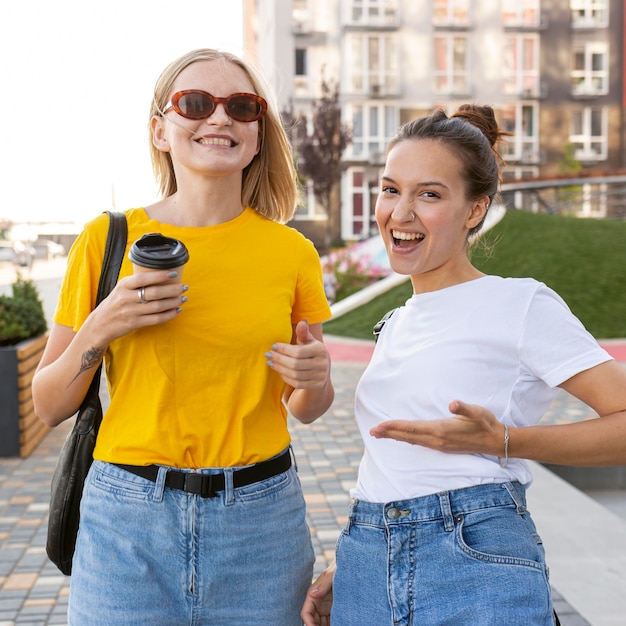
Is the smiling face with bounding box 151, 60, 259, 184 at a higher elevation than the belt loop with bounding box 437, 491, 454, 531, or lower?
higher

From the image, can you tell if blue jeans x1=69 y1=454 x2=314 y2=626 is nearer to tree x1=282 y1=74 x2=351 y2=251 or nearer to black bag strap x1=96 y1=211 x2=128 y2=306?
black bag strap x1=96 y1=211 x2=128 y2=306

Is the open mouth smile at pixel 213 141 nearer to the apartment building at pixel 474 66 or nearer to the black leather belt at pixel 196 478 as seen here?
the black leather belt at pixel 196 478

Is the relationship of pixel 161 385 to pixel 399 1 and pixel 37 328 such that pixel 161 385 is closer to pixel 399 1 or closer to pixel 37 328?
pixel 37 328

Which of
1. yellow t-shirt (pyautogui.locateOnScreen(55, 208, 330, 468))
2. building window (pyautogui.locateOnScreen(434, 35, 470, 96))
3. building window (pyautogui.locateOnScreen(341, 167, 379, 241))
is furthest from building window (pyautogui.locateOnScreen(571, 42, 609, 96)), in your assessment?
yellow t-shirt (pyautogui.locateOnScreen(55, 208, 330, 468))

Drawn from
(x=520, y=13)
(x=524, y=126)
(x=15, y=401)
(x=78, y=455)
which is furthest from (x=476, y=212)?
(x=520, y=13)

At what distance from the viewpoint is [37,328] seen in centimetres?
777

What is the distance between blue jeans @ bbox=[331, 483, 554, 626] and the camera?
157 cm

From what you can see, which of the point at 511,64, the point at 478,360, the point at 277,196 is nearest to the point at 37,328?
the point at 277,196

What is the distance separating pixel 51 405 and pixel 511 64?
42773mm

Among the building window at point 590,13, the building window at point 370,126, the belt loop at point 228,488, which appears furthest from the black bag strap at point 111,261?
the building window at point 590,13

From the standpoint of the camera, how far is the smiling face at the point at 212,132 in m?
1.90

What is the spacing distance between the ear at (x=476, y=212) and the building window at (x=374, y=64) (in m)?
39.4

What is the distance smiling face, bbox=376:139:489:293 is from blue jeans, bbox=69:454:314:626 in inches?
25.3

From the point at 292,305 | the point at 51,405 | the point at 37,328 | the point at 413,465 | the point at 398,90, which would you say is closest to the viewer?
the point at 413,465
